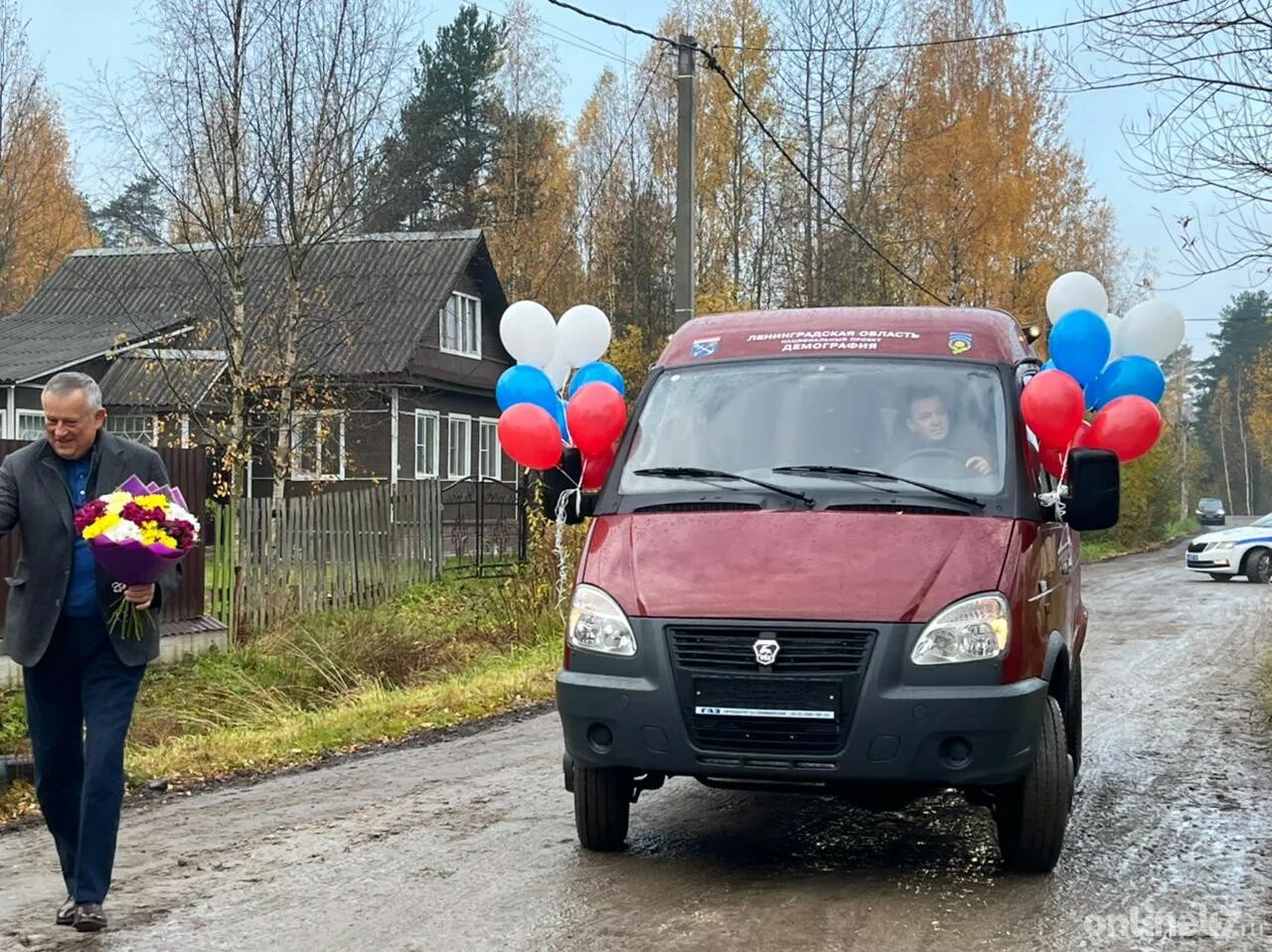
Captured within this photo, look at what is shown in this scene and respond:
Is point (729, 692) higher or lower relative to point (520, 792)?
higher

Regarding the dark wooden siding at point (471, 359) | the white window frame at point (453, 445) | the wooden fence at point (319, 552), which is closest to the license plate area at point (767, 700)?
the wooden fence at point (319, 552)

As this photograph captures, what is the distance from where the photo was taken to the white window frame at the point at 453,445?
117 feet

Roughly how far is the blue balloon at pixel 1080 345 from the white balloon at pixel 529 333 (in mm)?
3327

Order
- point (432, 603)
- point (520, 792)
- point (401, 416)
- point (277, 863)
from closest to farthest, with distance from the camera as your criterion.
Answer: point (277, 863) → point (520, 792) → point (432, 603) → point (401, 416)

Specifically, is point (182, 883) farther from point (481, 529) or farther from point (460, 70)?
point (460, 70)

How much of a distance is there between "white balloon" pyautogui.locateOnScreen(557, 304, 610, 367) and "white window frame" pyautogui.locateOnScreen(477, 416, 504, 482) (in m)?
27.9

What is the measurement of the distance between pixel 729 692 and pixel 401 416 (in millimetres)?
28495

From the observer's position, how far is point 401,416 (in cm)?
3334

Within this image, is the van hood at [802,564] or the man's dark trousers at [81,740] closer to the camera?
the man's dark trousers at [81,740]

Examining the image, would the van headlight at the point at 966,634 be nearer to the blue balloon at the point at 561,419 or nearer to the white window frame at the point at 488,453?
the blue balloon at the point at 561,419

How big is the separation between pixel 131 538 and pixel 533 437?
2687 millimetres

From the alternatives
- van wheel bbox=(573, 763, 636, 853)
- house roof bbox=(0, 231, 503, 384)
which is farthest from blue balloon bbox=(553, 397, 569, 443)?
house roof bbox=(0, 231, 503, 384)

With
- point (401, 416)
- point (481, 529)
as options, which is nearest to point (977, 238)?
point (401, 416)

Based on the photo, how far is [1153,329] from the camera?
7867 millimetres
